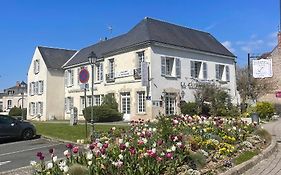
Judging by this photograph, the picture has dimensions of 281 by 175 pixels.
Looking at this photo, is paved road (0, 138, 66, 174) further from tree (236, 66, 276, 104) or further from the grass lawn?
tree (236, 66, 276, 104)

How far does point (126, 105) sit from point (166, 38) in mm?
6852

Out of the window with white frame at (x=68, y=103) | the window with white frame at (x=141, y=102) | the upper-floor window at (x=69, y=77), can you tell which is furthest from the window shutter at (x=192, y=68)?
the window with white frame at (x=68, y=103)

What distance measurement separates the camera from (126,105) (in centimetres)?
3275

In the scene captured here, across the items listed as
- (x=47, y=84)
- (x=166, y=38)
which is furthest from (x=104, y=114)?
(x=47, y=84)

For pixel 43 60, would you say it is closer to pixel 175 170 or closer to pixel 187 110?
pixel 187 110

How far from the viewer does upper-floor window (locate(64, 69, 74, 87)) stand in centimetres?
4225

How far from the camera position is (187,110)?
3106cm

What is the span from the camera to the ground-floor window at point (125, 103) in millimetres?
32375

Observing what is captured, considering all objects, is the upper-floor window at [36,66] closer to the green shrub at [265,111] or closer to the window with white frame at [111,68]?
the window with white frame at [111,68]

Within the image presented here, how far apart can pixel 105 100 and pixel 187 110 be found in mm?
7677

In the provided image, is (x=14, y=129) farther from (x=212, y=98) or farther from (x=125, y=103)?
(x=212, y=98)

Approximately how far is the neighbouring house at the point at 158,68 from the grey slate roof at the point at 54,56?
8095 mm

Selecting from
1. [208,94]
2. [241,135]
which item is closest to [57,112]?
[208,94]

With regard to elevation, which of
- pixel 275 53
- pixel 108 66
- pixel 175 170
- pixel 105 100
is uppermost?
pixel 275 53
